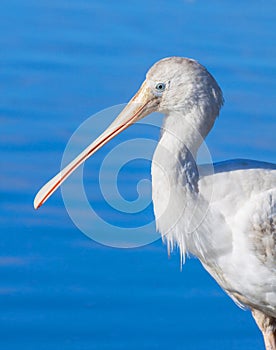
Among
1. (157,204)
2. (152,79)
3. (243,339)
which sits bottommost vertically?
(243,339)

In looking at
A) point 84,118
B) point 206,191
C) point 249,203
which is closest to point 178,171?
point 206,191

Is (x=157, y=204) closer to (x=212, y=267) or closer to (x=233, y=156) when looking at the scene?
(x=212, y=267)

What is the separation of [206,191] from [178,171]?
0.56 ft

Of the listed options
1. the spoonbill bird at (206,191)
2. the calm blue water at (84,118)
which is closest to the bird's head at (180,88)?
the spoonbill bird at (206,191)

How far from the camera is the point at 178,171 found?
6605 mm

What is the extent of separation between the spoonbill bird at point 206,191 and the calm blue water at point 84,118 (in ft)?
3.08

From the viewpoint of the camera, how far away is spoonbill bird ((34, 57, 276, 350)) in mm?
6594

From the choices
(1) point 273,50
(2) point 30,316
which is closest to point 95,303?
(2) point 30,316

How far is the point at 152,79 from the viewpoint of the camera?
665 centimetres

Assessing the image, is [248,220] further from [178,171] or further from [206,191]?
[178,171]

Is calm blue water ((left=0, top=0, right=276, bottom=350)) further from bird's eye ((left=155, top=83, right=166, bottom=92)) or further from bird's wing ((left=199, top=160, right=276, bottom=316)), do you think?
bird's eye ((left=155, top=83, right=166, bottom=92))

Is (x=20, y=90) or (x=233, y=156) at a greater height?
(x=20, y=90)

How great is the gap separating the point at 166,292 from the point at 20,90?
2745mm

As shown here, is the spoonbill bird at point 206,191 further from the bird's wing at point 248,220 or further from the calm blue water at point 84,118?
the calm blue water at point 84,118
